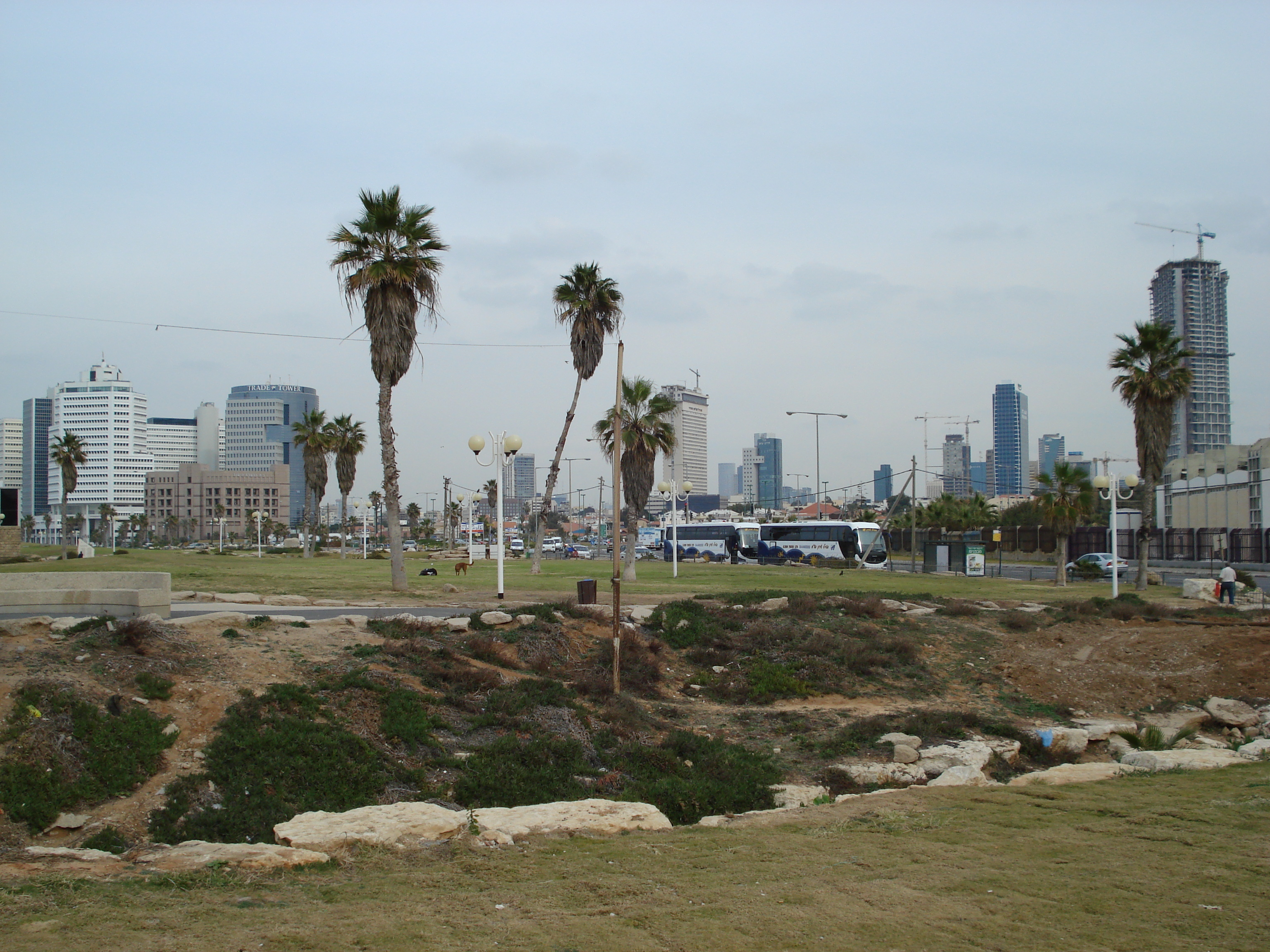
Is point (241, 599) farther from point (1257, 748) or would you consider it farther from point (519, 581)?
point (1257, 748)

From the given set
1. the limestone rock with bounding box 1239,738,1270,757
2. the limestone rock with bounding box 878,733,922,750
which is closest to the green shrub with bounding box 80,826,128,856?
the limestone rock with bounding box 878,733,922,750

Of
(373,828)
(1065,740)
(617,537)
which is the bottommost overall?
(1065,740)

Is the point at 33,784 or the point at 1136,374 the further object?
the point at 1136,374

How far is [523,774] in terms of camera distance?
1142cm

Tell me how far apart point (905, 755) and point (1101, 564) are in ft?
134

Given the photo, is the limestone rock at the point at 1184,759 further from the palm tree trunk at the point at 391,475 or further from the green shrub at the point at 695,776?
the palm tree trunk at the point at 391,475

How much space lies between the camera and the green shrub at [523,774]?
1088 cm

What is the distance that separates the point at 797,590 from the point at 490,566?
1926cm

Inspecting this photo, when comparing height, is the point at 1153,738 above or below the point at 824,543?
below

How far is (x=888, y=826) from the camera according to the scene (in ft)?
28.9

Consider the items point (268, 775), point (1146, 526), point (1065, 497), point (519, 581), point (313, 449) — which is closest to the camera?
point (268, 775)

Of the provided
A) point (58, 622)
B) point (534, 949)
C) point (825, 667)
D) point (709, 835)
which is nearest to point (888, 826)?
point (709, 835)

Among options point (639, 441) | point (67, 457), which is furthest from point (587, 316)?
point (67, 457)

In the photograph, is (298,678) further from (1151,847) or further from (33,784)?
(1151,847)
